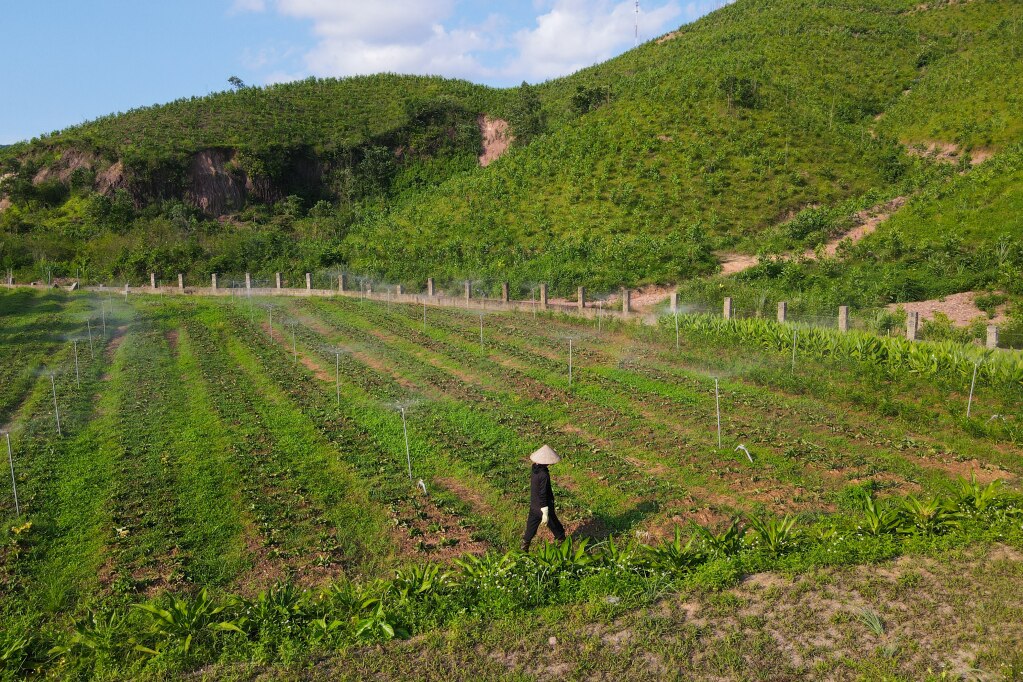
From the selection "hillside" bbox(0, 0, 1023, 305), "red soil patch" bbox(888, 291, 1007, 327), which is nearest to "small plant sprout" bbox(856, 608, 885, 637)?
"red soil patch" bbox(888, 291, 1007, 327)

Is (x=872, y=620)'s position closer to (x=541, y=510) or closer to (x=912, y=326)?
(x=541, y=510)

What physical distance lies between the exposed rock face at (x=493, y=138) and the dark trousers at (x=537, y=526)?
55.6 m

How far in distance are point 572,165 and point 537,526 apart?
1547 inches

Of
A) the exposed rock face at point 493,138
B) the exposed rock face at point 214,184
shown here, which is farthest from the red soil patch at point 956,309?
the exposed rock face at point 214,184

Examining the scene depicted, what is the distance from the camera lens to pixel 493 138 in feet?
213

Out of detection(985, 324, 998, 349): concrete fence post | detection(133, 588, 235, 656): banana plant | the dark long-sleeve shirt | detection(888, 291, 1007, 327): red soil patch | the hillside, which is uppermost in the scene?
the hillside

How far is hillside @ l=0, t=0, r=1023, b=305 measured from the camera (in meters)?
35.8

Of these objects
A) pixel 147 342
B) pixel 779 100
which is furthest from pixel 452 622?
pixel 779 100

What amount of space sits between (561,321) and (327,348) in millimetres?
8392

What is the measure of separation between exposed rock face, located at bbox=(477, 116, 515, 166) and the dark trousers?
55.6m

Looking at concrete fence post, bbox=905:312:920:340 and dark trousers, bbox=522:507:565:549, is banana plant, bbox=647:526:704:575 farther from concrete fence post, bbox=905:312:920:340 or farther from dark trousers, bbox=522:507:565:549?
concrete fence post, bbox=905:312:920:340

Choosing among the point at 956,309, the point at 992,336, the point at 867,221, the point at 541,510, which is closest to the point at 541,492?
the point at 541,510

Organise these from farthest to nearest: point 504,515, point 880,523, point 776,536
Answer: point 504,515, point 880,523, point 776,536

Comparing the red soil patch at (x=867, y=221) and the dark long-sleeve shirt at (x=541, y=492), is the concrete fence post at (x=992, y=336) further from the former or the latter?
the red soil patch at (x=867, y=221)
